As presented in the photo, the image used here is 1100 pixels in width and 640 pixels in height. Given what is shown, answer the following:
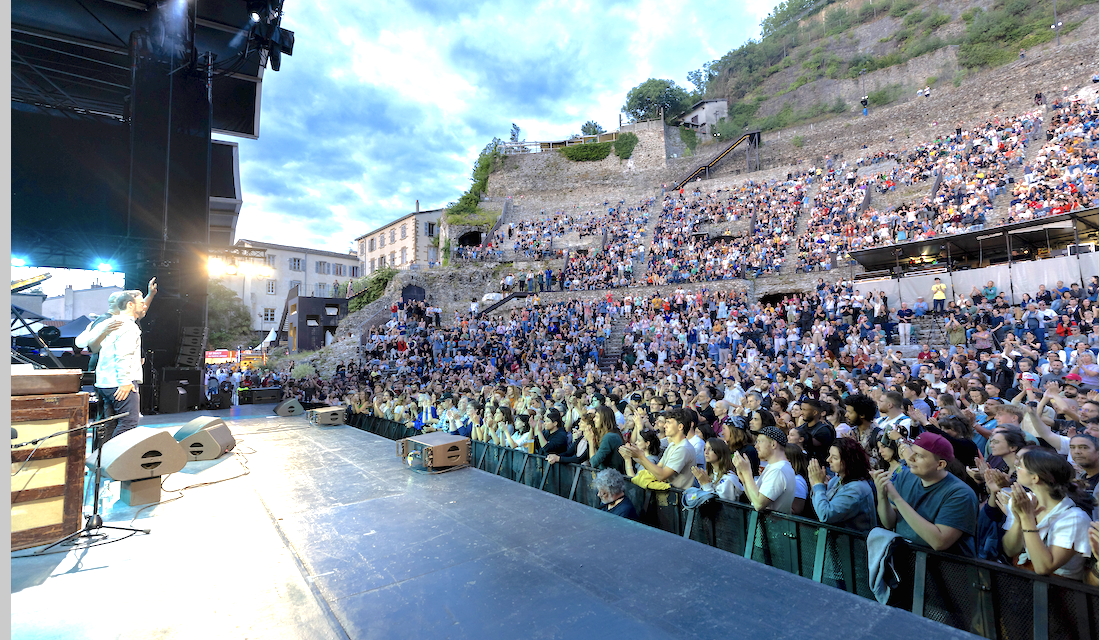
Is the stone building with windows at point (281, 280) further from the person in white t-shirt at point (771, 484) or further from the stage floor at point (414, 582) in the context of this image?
the person in white t-shirt at point (771, 484)

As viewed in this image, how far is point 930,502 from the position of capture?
9.21 feet

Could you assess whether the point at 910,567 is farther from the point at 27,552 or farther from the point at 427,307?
the point at 427,307

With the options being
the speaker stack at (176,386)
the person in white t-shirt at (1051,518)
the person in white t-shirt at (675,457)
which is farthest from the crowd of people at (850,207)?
the person in white t-shirt at (1051,518)

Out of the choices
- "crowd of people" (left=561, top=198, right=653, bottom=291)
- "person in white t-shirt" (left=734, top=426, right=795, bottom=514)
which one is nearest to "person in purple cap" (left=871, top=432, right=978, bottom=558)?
"person in white t-shirt" (left=734, top=426, right=795, bottom=514)

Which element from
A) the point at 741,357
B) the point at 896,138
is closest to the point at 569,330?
the point at 741,357

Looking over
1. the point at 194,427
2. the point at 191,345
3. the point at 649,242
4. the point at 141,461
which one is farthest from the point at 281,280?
the point at 141,461

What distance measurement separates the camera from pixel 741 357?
46.7 feet

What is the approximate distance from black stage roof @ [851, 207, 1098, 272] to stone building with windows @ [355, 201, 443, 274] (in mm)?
32915

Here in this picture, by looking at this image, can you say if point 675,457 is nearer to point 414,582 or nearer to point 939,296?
point 414,582

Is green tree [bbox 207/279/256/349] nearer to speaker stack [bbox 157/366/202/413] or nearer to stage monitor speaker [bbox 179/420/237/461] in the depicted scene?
speaker stack [bbox 157/366/202/413]

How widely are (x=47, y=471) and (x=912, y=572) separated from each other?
5.37 metres

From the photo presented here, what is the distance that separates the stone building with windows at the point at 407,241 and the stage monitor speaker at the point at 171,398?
31.7 metres

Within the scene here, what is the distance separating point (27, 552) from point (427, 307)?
21.4 m

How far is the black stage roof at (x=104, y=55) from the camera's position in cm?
885
